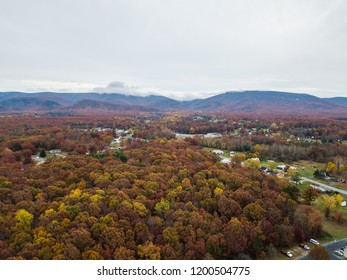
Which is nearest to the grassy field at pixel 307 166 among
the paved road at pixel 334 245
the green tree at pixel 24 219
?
the paved road at pixel 334 245

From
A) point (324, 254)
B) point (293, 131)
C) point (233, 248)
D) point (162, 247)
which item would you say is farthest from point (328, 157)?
point (162, 247)

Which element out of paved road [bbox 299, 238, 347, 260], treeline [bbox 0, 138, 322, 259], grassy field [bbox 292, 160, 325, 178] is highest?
treeline [bbox 0, 138, 322, 259]

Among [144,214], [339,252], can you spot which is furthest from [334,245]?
[144,214]

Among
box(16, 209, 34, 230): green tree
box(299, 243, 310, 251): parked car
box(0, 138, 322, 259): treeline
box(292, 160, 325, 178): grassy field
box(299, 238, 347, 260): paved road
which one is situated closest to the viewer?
box(0, 138, 322, 259): treeline

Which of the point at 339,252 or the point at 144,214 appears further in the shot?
the point at 144,214

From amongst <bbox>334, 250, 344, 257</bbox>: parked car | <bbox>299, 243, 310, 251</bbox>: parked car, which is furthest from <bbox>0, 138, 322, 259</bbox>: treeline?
<bbox>334, 250, 344, 257</bbox>: parked car

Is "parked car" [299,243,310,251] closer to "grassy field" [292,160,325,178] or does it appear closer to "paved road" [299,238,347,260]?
"paved road" [299,238,347,260]

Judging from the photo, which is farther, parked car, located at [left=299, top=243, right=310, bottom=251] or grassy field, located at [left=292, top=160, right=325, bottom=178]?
grassy field, located at [left=292, top=160, right=325, bottom=178]

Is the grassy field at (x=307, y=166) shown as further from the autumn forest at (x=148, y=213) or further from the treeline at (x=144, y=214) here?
the treeline at (x=144, y=214)

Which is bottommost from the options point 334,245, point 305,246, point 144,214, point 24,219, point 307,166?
point 334,245

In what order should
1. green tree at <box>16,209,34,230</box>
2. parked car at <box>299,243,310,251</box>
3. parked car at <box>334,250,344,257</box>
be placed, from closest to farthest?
1. green tree at <box>16,209,34,230</box>
2. parked car at <box>334,250,344,257</box>
3. parked car at <box>299,243,310,251</box>

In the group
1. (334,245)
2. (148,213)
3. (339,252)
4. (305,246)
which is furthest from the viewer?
(148,213)

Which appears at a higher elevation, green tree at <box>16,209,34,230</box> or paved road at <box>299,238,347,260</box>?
green tree at <box>16,209,34,230</box>

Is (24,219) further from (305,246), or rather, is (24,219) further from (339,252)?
(339,252)
